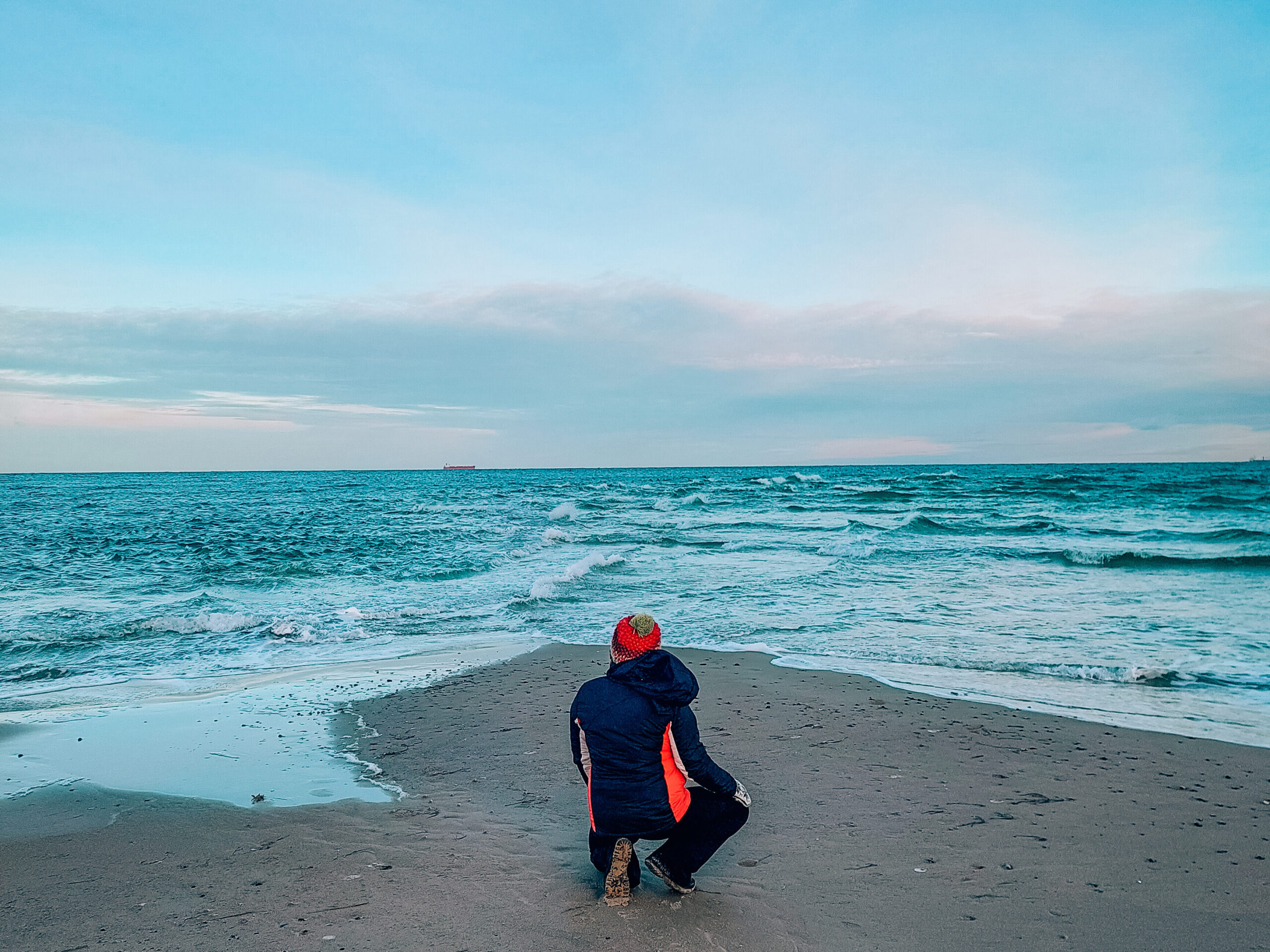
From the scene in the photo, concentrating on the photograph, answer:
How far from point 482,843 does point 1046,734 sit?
471cm

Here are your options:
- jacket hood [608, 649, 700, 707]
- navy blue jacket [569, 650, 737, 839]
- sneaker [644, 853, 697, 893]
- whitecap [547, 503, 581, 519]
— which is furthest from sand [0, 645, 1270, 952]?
whitecap [547, 503, 581, 519]

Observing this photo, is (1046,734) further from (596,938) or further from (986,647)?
(596,938)

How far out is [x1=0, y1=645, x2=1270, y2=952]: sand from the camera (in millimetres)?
3699

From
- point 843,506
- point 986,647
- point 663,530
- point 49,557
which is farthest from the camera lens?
point 843,506

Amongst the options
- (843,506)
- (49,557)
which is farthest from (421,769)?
(843,506)

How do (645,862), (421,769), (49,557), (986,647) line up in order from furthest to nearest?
(49,557) < (986,647) < (421,769) < (645,862)

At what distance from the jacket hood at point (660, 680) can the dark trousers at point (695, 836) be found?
574mm

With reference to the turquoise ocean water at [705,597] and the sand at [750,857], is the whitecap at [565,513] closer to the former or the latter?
the turquoise ocean water at [705,597]

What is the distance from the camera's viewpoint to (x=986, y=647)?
33.8 feet

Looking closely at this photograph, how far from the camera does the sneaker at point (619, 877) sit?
154 inches

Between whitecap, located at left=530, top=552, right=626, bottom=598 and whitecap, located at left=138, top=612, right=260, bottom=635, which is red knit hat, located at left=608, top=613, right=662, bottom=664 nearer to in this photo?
whitecap, located at left=138, top=612, right=260, bottom=635

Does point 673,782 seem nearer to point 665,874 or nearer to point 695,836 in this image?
point 695,836

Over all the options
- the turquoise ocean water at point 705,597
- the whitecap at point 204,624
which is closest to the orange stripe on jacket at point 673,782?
the turquoise ocean water at point 705,597

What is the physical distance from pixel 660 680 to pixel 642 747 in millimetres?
327
